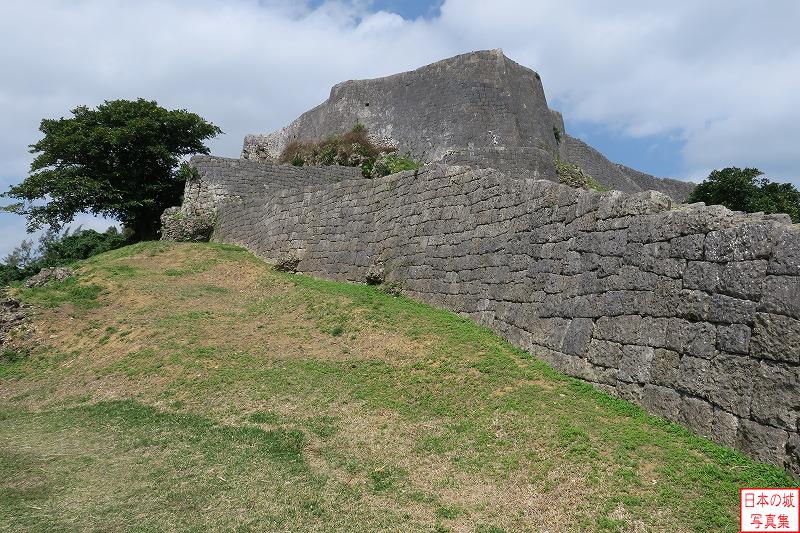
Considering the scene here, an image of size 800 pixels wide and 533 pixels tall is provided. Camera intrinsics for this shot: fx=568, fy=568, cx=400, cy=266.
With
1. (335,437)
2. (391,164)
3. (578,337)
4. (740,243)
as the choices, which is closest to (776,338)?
(740,243)

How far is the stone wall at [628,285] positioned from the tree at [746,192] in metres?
12.3

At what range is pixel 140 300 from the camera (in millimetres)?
12898

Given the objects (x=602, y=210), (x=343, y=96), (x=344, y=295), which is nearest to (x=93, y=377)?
(x=344, y=295)

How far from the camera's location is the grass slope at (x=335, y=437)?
184 inches

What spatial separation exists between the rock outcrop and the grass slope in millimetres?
9971

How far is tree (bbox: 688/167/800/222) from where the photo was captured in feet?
57.6

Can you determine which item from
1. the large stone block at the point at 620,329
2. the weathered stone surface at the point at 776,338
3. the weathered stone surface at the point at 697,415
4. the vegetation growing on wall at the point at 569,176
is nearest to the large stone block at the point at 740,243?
the weathered stone surface at the point at 776,338

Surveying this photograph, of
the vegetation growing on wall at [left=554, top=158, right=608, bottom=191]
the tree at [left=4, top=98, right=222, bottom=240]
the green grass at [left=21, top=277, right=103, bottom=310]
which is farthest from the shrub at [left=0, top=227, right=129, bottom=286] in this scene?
the vegetation growing on wall at [left=554, top=158, right=608, bottom=191]

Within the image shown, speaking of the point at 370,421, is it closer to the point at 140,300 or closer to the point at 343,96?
the point at 140,300

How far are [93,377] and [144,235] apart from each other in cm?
1513

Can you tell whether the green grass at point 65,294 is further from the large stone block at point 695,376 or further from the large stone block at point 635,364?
the large stone block at point 695,376

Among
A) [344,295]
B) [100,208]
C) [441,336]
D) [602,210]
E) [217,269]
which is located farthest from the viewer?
[100,208]

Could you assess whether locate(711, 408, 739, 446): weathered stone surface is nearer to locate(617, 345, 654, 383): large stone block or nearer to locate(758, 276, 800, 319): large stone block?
locate(617, 345, 654, 383): large stone block

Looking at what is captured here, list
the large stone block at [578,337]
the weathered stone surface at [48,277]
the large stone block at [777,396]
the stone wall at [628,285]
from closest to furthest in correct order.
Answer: the large stone block at [777,396], the stone wall at [628,285], the large stone block at [578,337], the weathered stone surface at [48,277]
